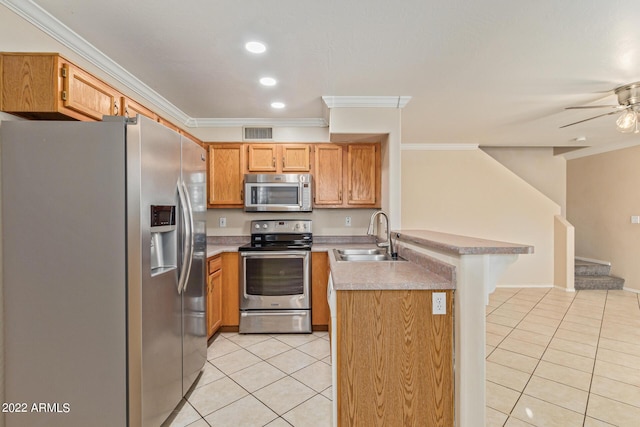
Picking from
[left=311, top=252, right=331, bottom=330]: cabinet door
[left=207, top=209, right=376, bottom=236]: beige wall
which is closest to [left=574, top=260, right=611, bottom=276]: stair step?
[left=207, top=209, right=376, bottom=236]: beige wall

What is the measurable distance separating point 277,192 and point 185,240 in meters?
1.69

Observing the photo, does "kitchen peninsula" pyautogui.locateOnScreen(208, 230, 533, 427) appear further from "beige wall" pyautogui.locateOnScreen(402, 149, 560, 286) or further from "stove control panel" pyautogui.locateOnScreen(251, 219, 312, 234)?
"beige wall" pyautogui.locateOnScreen(402, 149, 560, 286)

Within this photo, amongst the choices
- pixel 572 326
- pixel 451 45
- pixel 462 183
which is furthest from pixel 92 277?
pixel 462 183

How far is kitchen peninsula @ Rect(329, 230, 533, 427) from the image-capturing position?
1489 millimetres

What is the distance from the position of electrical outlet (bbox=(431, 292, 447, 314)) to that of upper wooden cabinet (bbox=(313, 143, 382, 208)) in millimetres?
2150

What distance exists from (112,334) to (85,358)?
18 cm

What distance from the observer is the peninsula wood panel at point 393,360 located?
1512 millimetres

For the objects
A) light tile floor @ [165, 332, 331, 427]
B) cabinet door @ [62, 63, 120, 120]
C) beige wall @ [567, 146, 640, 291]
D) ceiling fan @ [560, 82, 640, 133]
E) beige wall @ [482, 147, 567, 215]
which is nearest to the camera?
cabinet door @ [62, 63, 120, 120]

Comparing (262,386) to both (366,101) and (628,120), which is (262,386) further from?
(628,120)

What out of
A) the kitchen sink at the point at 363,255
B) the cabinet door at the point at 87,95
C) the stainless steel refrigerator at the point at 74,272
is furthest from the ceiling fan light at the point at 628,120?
the cabinet door at the point at 87,95

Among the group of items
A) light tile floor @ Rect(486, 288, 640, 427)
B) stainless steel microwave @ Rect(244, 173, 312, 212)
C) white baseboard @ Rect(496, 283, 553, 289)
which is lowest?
light tile floor @ Rect(486, 288, 640, 427)

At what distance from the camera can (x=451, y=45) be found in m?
2.01

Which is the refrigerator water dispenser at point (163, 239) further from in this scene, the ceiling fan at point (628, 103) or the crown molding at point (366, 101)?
the ceiling fan at point (628, 103)

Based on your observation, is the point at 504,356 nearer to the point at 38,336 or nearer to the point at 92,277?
the point at 92,277
